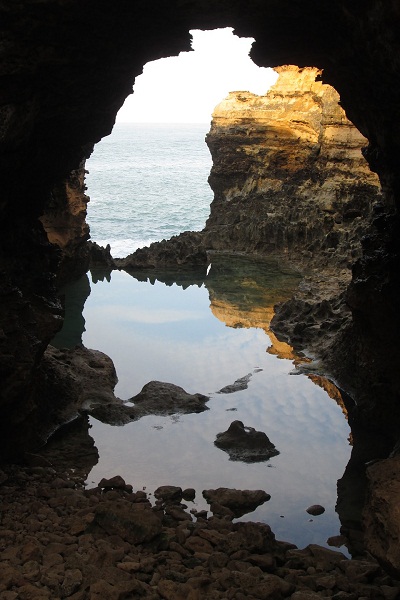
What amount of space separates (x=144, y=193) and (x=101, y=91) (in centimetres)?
5287

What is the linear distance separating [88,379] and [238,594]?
22.2 feet

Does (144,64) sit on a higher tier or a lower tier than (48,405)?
higher

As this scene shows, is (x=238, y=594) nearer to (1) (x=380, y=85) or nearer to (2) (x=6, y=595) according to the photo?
(2) (x=6, y=595)

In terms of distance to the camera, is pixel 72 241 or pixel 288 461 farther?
pixel 72 241

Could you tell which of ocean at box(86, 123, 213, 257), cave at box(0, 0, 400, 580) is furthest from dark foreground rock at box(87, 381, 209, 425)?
ocean at box(86, 123, 213, 257)

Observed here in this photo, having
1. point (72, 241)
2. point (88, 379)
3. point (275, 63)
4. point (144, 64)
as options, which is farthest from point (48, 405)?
point (72, 241)

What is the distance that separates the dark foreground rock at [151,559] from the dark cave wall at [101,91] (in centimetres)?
217

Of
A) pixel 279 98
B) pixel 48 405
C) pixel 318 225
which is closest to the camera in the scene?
pixel 48 405

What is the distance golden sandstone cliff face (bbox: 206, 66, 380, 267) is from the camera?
24.1 metres

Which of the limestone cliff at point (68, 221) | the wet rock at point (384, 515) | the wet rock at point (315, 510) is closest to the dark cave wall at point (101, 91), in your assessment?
the wet rock at point (315, 510)

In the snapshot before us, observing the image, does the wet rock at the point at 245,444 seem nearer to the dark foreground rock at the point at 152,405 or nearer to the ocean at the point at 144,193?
the dark foreground rock at the point at 152,405

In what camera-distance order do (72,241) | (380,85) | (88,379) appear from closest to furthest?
(380,85) < (88,379) < (72,241)

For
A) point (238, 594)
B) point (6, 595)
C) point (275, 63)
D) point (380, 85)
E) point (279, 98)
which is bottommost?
point (6, 595)

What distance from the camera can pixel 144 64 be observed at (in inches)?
397
